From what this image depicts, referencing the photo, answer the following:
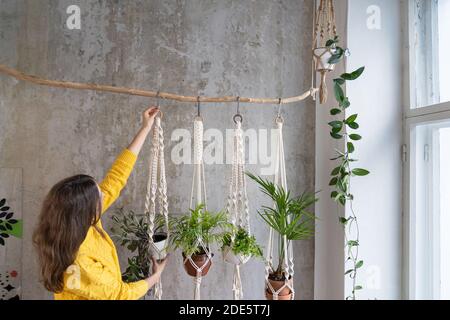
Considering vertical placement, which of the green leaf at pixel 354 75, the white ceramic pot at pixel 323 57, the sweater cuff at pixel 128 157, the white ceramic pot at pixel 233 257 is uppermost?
the white ceramic pot at pixel 323 57

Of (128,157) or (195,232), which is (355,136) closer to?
(195,232)

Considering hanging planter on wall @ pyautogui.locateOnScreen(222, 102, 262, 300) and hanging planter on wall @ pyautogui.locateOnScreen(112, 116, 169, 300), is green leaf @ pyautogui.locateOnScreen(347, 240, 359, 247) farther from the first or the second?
hanging planter on wall @ pyautogui.locateOnScreen(112, 116, 169, 300)

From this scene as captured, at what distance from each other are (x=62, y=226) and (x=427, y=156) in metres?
1.91

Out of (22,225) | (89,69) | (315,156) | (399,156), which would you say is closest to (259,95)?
(315,156)

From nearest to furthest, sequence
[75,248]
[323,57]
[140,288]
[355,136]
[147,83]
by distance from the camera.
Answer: [75,248] < [140,288] < [323,57] < [355,136] < [147,83]

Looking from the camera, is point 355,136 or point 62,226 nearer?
point 62,226

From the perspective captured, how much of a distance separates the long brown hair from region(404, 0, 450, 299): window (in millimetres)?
1732

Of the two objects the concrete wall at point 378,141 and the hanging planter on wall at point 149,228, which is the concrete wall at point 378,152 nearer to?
the concrete wall at point 378,141

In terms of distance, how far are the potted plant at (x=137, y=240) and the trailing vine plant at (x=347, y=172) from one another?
99 centimetres

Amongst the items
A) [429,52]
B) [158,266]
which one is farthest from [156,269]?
[429,52]

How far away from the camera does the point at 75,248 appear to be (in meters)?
1.39

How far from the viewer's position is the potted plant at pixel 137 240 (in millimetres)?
1778

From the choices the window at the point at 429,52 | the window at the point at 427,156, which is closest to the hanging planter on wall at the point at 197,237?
the window at the point at 427,156

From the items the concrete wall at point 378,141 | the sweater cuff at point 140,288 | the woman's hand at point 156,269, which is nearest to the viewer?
the sweater cuff at point 140,288
